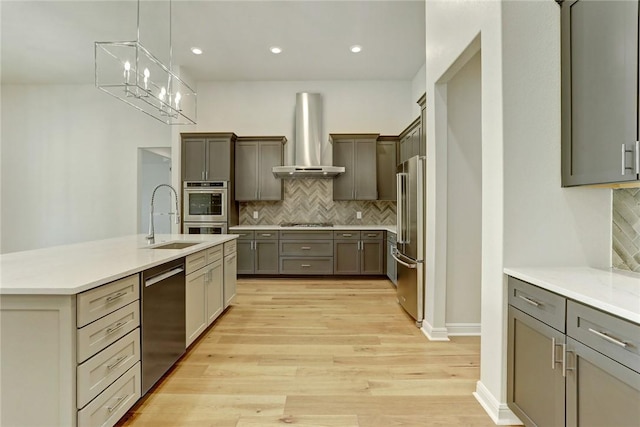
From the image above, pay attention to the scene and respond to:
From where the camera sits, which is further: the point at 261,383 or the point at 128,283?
the point at 261,383

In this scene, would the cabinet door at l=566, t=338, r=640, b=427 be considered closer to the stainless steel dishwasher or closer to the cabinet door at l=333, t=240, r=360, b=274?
the stainless steel dishwasher

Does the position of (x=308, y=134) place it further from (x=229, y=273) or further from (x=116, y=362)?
(x=116, y=362)

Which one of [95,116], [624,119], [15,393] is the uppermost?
[95,116]

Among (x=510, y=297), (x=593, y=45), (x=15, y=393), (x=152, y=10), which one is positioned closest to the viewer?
(x=15, y=393)

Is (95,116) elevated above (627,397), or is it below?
above

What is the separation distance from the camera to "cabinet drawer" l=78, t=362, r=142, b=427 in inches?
55.7

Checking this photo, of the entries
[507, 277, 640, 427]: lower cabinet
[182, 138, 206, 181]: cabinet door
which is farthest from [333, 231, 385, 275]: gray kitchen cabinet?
[507, 277, 640, 427]: lower cabinet

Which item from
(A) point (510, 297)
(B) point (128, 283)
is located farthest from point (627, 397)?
(B) point (128, 283)

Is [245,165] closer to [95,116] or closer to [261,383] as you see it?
[95,116]

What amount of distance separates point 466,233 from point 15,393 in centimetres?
315

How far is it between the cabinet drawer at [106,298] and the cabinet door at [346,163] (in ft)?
13.2

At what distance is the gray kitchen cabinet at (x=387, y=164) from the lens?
5.42 m

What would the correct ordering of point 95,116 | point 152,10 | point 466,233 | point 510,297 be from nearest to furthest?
point 510,297 < point 466,233 < point 152,10 < point 95,116

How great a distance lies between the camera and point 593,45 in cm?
150
